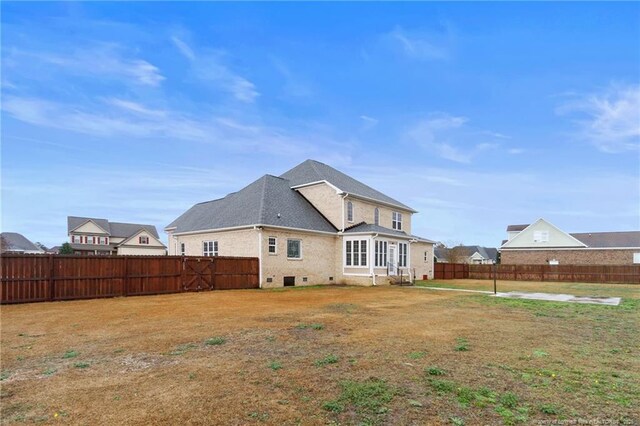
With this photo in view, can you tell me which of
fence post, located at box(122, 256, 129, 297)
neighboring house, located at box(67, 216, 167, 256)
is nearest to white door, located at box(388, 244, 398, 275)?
fence post, located at box(122, 256, 129, 297)

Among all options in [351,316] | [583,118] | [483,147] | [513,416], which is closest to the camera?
[513,416]

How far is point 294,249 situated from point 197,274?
647 cm

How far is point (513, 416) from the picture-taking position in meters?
3.97

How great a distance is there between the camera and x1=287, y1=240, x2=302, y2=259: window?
23141 mm

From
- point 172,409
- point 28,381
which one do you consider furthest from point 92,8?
point 172,409

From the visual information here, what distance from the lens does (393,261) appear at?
2634 cm

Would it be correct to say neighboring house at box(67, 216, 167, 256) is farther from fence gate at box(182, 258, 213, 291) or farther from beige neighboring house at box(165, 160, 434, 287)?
fence gate at box(182, 258, 213, 291)

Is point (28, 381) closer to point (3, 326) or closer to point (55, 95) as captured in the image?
point (3, 326)

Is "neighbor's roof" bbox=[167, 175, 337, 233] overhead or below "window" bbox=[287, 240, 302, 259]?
overhead

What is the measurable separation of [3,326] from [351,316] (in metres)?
9.14

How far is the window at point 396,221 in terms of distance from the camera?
105 feet

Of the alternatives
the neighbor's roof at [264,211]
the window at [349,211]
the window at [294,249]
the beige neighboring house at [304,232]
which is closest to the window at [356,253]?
the beige neighboring house at [304,232]

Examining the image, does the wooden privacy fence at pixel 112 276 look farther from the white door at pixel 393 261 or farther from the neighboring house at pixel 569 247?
the neighboring house at pixel 569 247

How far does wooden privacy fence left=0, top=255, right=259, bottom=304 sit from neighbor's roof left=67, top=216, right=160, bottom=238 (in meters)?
52.4
